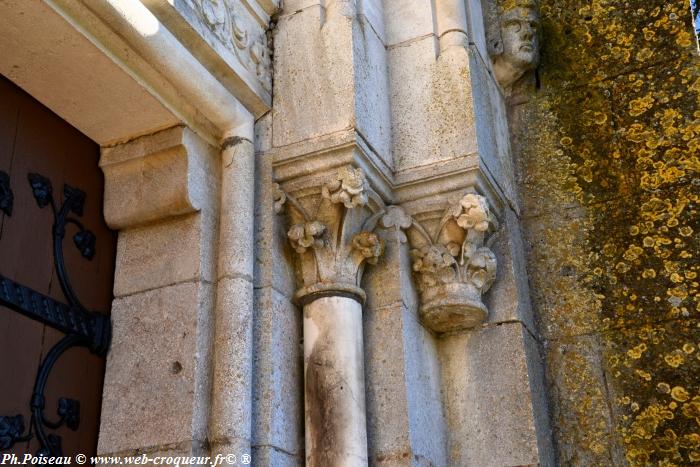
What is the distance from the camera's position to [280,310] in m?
2.83

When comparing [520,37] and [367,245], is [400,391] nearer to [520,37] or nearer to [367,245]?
[367,245]

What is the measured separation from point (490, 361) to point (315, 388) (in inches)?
25.0

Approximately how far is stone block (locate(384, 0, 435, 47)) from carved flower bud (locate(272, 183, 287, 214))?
0.78 meters

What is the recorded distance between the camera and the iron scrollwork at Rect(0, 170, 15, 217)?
103 inches

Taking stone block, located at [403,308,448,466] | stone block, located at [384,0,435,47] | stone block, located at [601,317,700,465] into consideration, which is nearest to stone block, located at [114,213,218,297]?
stone block, located at [403,308,448,466]

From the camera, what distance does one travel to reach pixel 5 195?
2.62m

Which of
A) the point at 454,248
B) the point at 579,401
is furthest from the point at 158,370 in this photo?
the point at 579,401

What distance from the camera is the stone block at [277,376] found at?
2.62m

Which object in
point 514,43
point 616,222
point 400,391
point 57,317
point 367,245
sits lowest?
point 400,391

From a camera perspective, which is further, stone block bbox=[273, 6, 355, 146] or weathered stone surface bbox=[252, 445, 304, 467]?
stone block bbox=[273, 6, 355, 146]

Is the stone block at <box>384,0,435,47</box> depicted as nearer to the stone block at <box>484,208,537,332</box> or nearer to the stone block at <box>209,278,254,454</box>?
the stone block at <box>484,208,537,332</box>

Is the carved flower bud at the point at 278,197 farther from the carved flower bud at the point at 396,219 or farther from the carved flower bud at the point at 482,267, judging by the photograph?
the carved flower bud at the point at 482,267

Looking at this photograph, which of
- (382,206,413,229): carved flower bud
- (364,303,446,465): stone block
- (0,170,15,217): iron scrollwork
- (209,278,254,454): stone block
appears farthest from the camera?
(382,206,413,229): carved flower bud

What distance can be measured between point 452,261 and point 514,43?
3.69 ft
